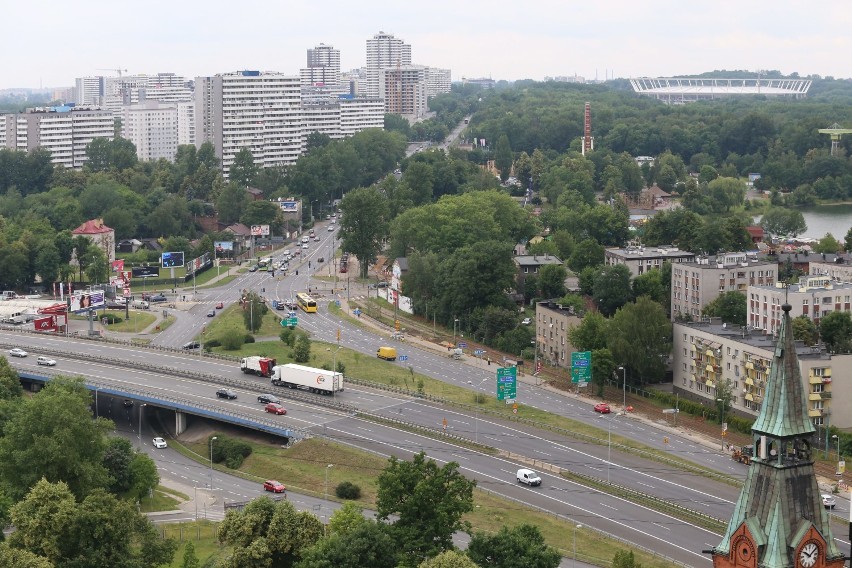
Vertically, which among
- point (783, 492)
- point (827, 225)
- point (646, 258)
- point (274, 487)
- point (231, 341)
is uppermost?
point (827, 225)

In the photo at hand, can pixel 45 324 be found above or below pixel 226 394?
above

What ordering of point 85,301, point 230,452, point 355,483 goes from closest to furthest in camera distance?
point 355,483 → point 230,452 → point 85,301

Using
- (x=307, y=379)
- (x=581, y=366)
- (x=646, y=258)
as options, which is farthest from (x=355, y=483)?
(x=646, y=258)

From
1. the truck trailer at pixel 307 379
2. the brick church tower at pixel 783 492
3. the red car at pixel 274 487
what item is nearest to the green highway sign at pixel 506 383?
the truck trailer at pixel 307 379

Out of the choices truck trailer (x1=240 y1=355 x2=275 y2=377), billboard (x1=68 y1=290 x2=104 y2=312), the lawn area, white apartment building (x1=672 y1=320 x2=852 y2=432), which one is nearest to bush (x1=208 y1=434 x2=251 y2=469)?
the lawn area

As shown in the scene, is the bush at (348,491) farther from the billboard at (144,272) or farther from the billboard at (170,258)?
the billboard at (144,272)

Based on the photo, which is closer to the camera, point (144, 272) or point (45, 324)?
point (45, 324)

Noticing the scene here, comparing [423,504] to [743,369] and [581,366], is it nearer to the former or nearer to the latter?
[743,369]

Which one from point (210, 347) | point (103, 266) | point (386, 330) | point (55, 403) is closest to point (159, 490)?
point (55, 403)
